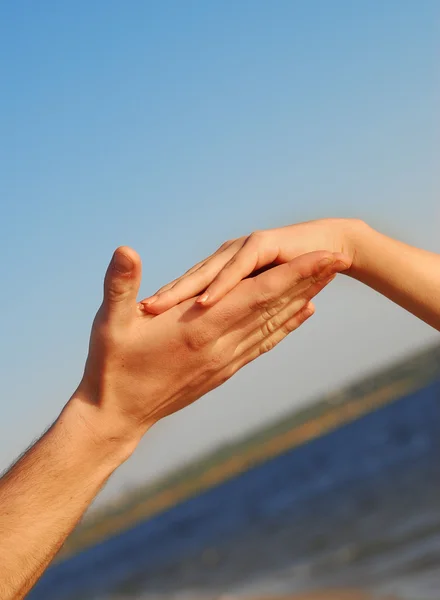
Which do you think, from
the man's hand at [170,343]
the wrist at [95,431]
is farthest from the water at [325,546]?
the wrist at [95,431]

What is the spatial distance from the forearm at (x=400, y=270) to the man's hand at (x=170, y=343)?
0.37 m

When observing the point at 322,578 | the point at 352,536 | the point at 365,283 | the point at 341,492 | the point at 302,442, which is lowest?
the point at 365,283

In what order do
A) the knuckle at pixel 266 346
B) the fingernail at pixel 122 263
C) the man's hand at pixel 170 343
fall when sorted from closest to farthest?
the fingernail at pixel 122 263
the man's hand at pixel 170 343
the knuckle at pixel 266 346

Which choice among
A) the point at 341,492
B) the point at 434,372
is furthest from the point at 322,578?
the point at 434,372

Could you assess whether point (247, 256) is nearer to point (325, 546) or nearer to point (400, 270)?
point (400, 270)

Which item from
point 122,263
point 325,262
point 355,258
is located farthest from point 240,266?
point 122,263

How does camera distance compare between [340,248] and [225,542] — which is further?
[225,542]

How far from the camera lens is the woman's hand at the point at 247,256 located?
8.55 ft

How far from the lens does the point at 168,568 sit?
861 inches

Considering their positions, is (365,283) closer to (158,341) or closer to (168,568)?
(158,341)

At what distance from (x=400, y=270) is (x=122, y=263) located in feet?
3.78

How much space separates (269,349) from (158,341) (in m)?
0.50

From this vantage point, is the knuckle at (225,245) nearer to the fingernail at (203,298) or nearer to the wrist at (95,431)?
the fingernail at (203,298)

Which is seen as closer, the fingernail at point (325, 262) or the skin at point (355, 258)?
the fingernail at point (325, 262)
